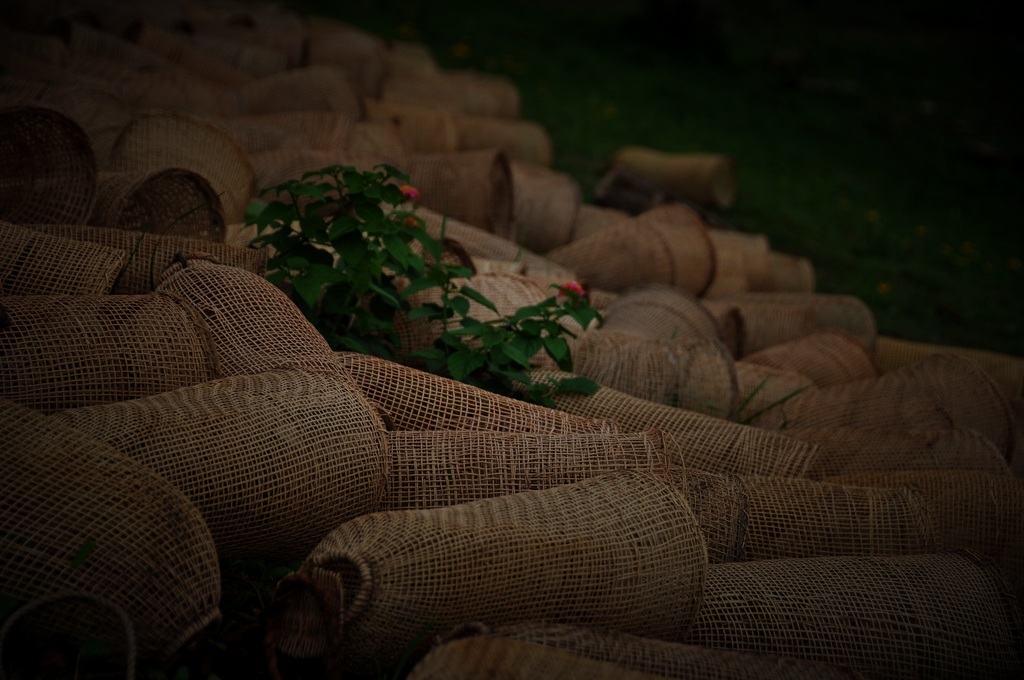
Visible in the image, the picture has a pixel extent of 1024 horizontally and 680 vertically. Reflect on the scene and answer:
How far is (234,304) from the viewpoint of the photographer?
8.30 feet

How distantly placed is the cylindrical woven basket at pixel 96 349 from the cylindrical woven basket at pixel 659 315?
2044 mm

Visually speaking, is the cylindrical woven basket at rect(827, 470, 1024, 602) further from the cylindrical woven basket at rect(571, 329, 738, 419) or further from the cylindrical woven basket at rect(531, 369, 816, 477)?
the cylindrical woven basket at rect(571, 329, 738, 419)

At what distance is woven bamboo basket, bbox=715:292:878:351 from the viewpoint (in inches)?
196

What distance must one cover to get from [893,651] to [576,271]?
3.19 metres

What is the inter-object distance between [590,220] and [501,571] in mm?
4046

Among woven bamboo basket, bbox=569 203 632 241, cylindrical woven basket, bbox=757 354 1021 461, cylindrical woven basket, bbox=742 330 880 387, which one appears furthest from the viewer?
woven bamboo basket, bbox=569 203 632 241

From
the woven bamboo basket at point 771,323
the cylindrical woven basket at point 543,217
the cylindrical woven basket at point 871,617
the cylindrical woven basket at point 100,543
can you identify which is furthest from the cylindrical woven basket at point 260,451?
the cylindrical woven basket at point 543,217

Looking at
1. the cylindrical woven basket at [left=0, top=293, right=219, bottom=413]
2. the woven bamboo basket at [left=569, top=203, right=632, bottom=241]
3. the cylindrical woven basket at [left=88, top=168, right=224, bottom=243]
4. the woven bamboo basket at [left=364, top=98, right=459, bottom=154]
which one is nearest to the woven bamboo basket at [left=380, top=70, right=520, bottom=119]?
the woven bamboo basket at [left=364, top=98, right=459, bottom=154]

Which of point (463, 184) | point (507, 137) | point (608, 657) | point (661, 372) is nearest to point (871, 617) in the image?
point (608, 657)

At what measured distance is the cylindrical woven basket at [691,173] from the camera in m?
7.68

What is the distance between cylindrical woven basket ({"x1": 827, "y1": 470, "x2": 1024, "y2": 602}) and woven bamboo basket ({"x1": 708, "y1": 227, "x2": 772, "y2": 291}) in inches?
114

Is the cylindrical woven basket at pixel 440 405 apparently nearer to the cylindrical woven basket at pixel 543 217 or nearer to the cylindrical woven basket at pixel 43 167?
the cylindrical woven basket at pixel 43 167

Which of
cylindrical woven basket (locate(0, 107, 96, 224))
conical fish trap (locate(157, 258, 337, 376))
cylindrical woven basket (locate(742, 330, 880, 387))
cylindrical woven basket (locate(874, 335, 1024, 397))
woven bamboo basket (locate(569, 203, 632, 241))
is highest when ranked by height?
cylindrical woven basket (locate(0, 107, 96, 224))

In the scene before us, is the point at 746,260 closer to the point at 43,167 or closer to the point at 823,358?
the point at 823,358
